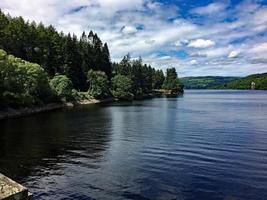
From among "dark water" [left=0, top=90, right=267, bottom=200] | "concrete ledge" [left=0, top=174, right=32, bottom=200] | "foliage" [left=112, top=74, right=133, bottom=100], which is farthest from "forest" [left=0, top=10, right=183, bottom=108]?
"concrete ledge" [left=0, top=174, right=32, bottom=200]

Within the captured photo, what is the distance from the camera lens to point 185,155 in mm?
34844

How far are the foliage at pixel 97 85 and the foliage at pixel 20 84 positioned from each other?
1431 inches

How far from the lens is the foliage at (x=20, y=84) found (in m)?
79.4

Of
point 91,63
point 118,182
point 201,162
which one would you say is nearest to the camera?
point 118,182

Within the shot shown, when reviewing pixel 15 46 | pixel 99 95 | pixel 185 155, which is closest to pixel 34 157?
pixel 185 155

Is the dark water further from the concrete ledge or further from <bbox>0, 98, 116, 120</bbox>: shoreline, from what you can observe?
<bbox>0, 98, 116, 120</bbox>: shoreline

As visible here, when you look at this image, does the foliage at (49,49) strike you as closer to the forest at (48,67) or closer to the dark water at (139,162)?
the forest at (48,67)

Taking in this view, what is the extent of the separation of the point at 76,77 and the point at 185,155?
11473 centimetres

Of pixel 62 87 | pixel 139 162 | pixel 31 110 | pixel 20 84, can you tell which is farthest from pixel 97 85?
pixel 139 162

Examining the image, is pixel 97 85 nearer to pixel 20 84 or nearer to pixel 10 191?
pixel 20 84

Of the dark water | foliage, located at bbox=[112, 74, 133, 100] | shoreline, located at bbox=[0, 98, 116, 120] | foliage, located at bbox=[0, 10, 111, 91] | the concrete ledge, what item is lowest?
the dark water

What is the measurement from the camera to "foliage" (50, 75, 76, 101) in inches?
4451

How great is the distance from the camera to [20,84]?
8781 cm

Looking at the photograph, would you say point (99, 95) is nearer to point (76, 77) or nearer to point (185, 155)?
point (76, 77)
